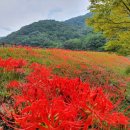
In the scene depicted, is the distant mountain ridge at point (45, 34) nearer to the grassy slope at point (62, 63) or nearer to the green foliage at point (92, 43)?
the green foliage at point (92, 43)

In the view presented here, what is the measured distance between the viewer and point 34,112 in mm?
2611

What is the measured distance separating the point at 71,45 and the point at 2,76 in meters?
55.5

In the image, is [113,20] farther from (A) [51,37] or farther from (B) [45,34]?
Result: (B) [45,34]

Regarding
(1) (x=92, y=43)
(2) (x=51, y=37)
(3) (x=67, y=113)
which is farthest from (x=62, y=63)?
(2) (x=51, y=37)

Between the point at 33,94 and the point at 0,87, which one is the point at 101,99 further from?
the point at 0,87

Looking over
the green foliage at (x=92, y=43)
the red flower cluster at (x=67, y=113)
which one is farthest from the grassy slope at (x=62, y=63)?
the green foliage at (x=92, y=43)

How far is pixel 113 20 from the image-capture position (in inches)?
596

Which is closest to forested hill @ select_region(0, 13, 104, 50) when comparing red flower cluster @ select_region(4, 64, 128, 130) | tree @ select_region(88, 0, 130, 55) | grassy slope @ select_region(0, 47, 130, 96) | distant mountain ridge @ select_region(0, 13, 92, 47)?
distant mountain ridge @ select_region(0, 13, 92, 47)

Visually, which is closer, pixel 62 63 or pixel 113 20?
pixel 113 20

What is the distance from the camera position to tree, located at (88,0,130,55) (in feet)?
48.2

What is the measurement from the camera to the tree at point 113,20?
48.2ft

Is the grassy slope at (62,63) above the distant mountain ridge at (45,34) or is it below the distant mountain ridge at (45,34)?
below

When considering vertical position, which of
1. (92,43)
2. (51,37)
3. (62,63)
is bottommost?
(92,43)

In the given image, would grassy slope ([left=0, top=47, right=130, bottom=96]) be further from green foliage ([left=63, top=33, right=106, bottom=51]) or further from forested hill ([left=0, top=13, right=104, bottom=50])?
forested hill ([left=0, top=13, right=104, bottom=50])
